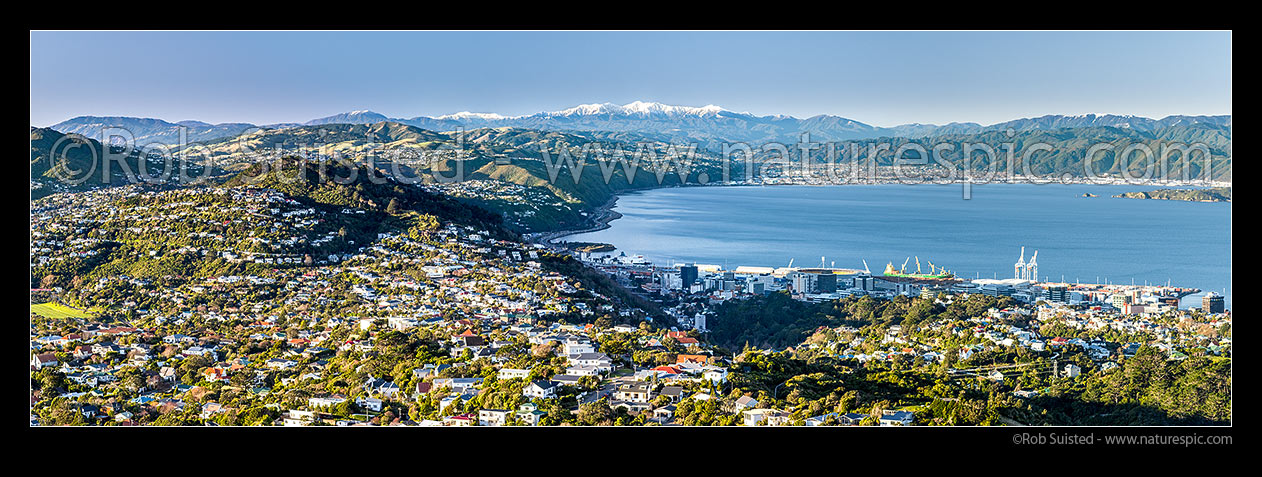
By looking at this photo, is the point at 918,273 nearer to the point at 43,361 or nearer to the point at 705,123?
the point at 43,361

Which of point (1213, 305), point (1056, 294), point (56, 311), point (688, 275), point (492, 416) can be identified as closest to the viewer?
point (492, 416)

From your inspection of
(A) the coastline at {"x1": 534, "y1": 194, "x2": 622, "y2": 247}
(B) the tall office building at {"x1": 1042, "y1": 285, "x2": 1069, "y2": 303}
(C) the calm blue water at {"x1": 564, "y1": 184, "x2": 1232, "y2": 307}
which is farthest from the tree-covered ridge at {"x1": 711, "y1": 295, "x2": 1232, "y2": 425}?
(A) the coastline at {"x1": 534, "y1": 194, "x2": 622, "y2": 247}

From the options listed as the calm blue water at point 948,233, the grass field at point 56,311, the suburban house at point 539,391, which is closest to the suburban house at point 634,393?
the suburban house at point 539,391

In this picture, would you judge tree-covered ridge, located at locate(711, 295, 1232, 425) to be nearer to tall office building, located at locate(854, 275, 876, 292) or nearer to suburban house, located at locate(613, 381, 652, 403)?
suburban house, located at locate(613, 381, 652, 403)

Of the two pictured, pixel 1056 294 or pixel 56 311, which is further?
pixel 1056 294

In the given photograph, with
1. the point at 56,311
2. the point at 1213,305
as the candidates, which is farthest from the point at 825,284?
the point at 56,311

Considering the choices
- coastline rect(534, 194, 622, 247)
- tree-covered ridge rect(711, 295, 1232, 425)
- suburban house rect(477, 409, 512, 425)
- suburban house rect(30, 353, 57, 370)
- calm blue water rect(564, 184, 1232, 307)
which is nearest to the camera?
suburban house rect(477, 409, 512, 425)
